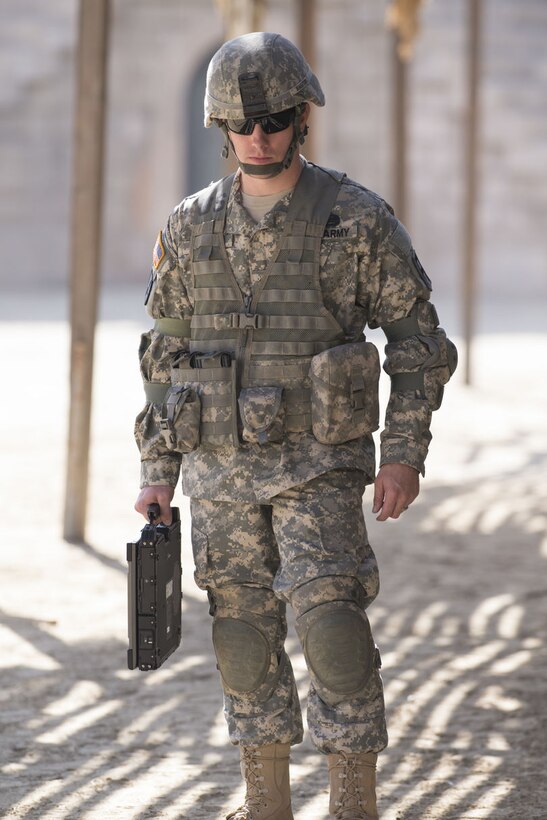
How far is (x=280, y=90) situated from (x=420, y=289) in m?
0.51

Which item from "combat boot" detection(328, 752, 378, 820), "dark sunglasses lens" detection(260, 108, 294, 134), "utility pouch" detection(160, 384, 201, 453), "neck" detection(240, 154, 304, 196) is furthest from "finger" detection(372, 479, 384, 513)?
"dark sunglasses lens" detection(260, 108, 294, 134)

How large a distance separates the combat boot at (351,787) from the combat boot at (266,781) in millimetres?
146

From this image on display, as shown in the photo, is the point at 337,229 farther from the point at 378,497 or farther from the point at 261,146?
the point at 378,497

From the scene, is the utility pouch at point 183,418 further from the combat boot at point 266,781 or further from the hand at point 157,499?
the combat boot at point 266,781

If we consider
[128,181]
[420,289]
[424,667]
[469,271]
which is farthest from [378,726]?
[128,181]

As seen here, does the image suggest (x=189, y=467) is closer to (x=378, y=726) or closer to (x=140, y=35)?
(x=378, y=726)

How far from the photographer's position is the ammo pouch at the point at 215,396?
10.5 feet

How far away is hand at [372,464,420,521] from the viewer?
10.5 ft

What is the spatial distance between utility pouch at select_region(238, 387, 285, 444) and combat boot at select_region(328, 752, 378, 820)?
68 cm

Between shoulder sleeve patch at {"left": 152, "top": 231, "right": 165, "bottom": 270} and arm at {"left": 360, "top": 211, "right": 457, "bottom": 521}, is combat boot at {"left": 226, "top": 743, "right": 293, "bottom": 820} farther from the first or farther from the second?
shoulder sleeve patch at {"left": 152, "top": 231, "right": 165, "bottom": 270}

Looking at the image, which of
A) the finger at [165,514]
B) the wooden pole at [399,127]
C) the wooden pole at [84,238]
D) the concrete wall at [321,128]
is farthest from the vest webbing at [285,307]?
the concrete wall at [321,128]

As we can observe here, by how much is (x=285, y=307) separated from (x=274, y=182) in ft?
0.90

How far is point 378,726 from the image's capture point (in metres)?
3.15

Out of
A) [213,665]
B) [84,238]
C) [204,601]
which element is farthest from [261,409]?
[84,238]
